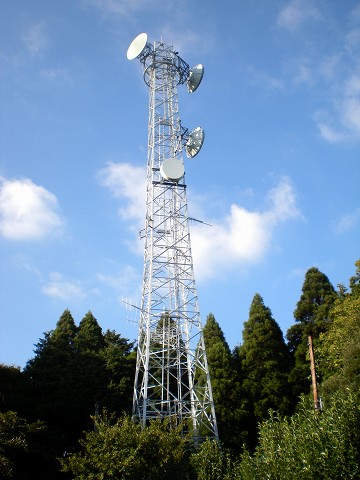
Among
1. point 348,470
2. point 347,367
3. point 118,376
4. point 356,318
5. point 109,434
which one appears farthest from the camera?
point 118,376

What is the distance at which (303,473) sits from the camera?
1060cm

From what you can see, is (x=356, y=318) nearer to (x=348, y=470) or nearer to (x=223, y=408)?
(x=223, y=408)

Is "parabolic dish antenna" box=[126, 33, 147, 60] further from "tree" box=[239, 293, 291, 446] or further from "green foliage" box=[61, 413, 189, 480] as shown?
"green foliage" box=[61, 413, 189, 480]

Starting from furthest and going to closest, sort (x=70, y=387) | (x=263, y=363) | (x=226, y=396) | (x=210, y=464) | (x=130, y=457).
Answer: (x=263, y=363) < (x=226, y=396) < (x=70, y=387) < (x=210, y=464) < (x=130, y=457)

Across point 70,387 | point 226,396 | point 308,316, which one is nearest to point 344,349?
point 226,396

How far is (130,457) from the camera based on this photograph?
14062mm

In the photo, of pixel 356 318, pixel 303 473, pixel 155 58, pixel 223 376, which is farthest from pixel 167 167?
pixel 303 473

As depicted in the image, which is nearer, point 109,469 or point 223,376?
point 109,469

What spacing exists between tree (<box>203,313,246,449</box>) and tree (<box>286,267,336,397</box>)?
3681 mm

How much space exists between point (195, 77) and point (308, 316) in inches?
665

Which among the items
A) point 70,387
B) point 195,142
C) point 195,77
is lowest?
point 70,387

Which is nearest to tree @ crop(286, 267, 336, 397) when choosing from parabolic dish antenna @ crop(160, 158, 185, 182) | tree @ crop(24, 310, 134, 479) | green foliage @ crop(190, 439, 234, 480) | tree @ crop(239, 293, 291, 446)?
tree @ crop(239, 293, 291, 446)

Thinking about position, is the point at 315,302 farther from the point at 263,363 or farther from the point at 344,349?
the point at 344,349

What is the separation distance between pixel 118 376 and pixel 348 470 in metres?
20.3
